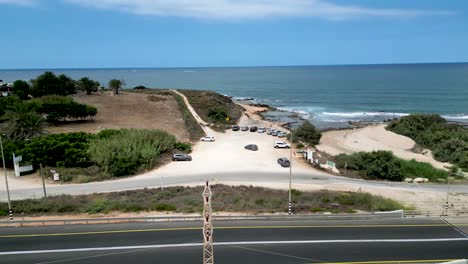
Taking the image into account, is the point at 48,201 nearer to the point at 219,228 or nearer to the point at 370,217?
the point at 219,228

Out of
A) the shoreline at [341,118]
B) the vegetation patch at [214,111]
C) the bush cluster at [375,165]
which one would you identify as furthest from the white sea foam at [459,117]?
the bush cluster at [375,165]

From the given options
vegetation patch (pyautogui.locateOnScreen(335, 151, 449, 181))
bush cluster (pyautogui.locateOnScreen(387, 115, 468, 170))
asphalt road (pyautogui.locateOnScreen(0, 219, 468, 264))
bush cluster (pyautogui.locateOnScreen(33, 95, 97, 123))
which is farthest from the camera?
bush cluster (pyautogui.locateOnScreen(33, 95, 97, 123))

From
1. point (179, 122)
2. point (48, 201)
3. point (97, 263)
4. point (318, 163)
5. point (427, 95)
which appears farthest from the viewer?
point (427, 95)

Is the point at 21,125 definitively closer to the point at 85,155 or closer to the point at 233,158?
the point at 85,155

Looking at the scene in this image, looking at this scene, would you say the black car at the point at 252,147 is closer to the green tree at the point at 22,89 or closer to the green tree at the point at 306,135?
the green tree at the point at 306,135

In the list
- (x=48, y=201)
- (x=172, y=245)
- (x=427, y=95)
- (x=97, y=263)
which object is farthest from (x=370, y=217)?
(x=427, y=95)

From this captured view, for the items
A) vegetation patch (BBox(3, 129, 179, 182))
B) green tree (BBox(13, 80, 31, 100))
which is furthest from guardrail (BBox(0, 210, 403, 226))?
green tree (BBox(13, 80, 31, 100))

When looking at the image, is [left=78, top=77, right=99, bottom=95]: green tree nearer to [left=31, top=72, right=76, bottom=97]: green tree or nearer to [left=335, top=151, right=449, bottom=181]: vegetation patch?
[left=31, top=72, right=76, bottom=97]: green tree
